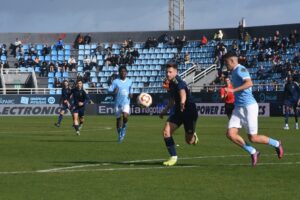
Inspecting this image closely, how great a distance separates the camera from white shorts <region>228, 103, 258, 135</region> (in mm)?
15711

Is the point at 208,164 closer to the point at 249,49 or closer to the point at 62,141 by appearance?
the point at 62,141

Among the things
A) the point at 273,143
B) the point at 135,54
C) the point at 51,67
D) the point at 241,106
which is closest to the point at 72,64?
the point at 51,67

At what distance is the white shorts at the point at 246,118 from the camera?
1571 cm

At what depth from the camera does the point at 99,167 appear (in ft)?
51.7

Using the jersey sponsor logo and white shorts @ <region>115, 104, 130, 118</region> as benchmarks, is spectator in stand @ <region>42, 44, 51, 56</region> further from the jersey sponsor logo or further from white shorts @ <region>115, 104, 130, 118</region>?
white shorts @ <region>115, 104, 130, 118</region>

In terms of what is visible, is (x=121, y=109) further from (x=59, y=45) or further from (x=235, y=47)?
(x=59, y=45)

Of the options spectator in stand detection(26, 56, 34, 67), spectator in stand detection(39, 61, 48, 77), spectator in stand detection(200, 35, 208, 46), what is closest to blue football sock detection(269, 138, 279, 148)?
spectator in stand detection(200, 35, 208, 46)

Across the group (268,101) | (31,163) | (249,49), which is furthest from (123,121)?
(249,49)

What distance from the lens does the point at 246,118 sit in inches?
620

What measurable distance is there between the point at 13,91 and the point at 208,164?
52.6 metres

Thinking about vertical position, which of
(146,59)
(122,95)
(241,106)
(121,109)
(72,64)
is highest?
(146,59)

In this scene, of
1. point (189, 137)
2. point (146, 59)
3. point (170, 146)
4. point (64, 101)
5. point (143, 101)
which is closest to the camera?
point (170, 146)

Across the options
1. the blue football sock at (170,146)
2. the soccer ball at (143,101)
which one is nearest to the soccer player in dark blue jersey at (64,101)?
the soccer ball at (143,101)

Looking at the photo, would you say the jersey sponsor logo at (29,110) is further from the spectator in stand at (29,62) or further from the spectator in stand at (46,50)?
the spectator in stand at (46,50)
